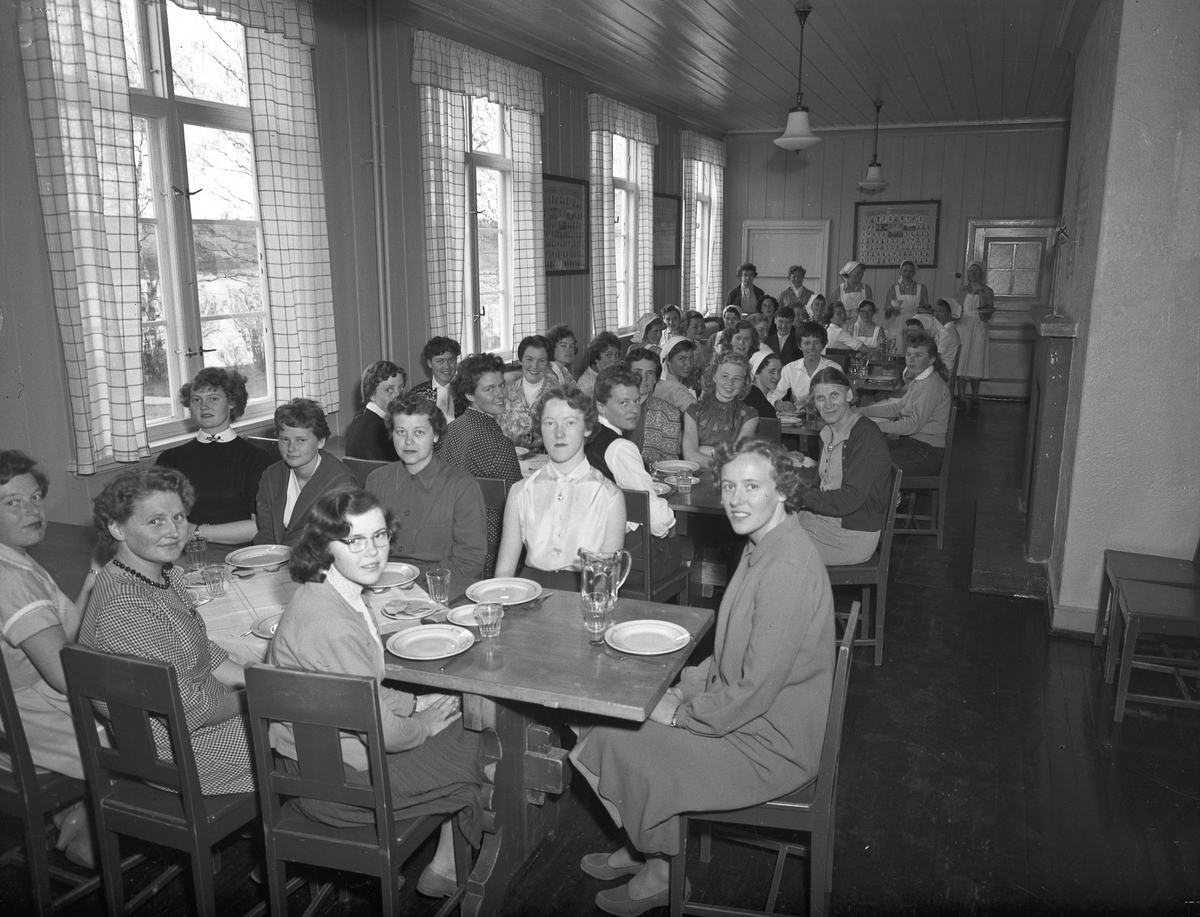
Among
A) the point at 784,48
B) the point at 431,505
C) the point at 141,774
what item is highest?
the point at 784,48

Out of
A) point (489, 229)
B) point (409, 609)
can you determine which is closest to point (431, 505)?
point (409, 609)

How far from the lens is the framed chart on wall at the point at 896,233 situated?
11.8 meters

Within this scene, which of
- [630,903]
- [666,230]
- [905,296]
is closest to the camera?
[630,903]

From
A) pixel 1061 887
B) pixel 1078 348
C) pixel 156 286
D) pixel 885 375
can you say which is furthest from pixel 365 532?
pixel 885 375

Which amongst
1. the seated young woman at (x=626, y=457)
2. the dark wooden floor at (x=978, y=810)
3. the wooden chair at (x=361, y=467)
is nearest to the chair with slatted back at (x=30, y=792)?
the dark wooden floor at (x=978, y=810)

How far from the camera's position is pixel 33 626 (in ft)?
7.89

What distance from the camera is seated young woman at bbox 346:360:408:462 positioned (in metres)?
4.45

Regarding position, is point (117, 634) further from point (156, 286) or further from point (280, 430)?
point (156, 286)

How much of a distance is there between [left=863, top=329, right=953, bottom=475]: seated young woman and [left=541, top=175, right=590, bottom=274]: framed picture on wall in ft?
10.9

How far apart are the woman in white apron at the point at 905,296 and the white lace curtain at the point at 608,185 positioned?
323 cm

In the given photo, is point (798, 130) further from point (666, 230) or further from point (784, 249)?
point (784, 249)

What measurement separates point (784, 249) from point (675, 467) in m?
8.84

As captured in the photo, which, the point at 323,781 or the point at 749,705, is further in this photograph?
the point at 749,705

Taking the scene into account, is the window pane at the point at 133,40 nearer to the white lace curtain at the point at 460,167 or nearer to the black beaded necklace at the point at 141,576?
the white lace curtain at the point at 460,167
